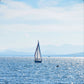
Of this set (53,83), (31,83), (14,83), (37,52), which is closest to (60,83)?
(53,83)

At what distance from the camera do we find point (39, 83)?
78125 mm

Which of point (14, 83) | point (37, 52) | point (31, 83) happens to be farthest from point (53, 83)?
point (37, 52)

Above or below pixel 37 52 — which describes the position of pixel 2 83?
below

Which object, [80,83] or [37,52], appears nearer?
[80,83]

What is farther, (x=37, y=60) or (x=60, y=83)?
(x=37, y=60)

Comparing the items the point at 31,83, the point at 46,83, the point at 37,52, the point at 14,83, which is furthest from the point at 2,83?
the point at 37,52

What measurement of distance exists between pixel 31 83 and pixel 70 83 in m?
13.1

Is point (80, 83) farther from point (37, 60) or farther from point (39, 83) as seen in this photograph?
point (37, 60)

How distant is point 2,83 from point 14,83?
3.89 metres

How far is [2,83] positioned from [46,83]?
46.5 feet

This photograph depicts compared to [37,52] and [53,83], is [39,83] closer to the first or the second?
[53,83]

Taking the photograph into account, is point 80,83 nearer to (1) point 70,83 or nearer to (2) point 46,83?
(1) point 70,83

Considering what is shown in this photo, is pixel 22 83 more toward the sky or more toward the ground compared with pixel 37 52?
more toward the ground

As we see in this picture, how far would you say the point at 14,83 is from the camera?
254 feet
